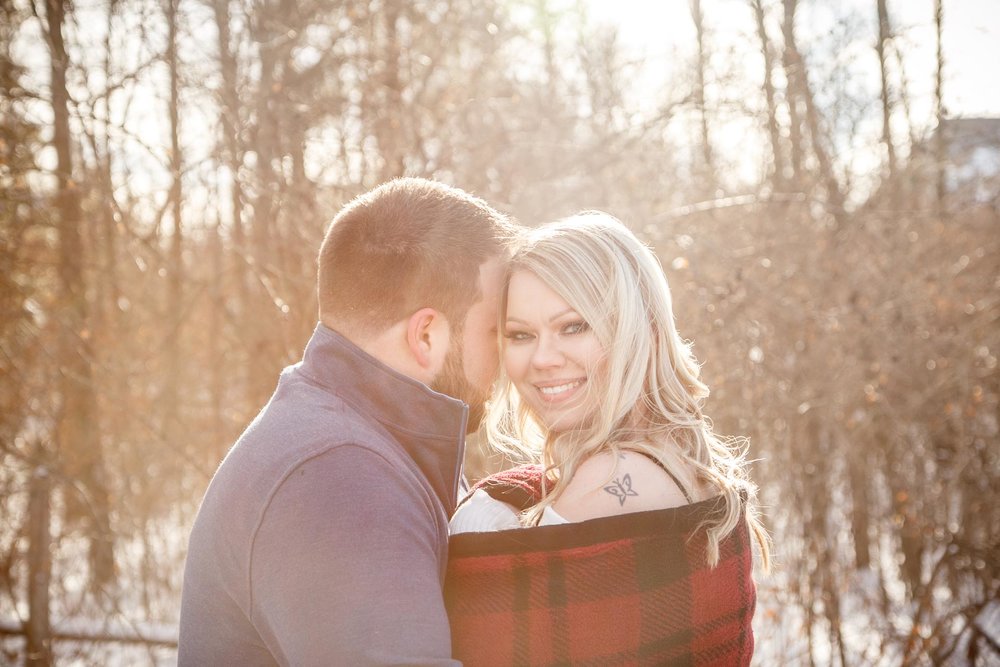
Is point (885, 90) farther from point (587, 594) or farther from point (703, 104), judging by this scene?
point (587, 594)

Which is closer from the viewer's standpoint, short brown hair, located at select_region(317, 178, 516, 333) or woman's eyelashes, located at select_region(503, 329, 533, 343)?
short brown hair, located at select_region(317, 178, 516, 333)

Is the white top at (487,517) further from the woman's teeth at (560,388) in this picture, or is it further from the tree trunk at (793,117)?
the tree trunk at (793,117)

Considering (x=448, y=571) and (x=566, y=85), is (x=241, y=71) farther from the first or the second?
(x=566, y=85)

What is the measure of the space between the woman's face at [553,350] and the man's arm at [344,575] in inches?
35.8

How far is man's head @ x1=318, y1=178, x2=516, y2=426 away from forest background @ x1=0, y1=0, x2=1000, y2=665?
1.54 m

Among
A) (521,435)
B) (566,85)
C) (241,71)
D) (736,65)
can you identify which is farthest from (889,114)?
(521,435)

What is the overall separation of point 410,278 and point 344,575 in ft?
2.55

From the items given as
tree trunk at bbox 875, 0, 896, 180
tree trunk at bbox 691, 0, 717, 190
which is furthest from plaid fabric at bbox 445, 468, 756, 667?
tree trunk at bbox 875, 0, 896, 180

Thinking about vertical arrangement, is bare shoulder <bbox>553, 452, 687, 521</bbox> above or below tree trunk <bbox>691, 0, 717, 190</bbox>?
below

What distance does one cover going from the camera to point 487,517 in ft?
7.00

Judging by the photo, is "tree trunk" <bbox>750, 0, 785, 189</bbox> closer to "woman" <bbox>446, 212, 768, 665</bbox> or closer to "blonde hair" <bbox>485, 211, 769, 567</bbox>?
"blonde hair" <bbox>485, 211, 769, 567</bbox>

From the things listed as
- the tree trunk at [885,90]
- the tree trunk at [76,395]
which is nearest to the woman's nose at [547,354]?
the tree trunk at [76,395]

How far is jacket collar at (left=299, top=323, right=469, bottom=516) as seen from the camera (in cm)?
195

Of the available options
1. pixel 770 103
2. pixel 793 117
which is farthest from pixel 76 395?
pixel 793 117
